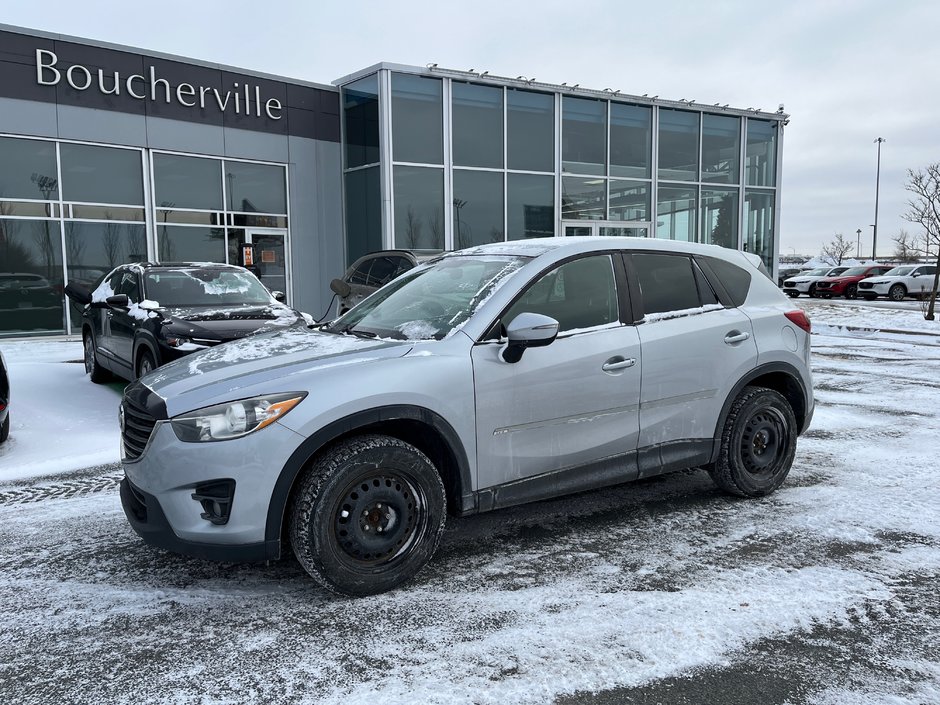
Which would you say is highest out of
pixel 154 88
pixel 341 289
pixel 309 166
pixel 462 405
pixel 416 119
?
pixel 154 88

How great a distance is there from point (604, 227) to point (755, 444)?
57.5 feet

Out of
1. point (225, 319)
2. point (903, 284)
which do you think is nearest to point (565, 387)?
point (225, 319)

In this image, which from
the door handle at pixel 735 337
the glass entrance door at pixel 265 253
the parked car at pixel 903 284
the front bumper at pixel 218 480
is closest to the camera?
the front bumper at pixel 218 480

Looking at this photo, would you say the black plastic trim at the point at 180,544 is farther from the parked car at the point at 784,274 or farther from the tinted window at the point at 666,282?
the parked car at the point at 784,274

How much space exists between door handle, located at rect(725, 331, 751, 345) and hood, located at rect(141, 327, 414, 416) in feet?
→ 7.03

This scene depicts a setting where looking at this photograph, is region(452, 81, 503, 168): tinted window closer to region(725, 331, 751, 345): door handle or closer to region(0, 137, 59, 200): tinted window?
region(0, 137, 59, 200): tinted window

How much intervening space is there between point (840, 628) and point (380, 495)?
2.07m

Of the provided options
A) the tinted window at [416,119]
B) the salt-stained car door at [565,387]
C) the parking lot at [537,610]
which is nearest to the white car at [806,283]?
the tinted window at [416,119]

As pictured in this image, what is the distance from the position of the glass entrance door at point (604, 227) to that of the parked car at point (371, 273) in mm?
9679

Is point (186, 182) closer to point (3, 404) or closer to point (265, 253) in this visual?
point (265, 253)

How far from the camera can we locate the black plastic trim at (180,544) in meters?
3.33

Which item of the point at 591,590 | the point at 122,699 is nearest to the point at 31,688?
the point at 122,699

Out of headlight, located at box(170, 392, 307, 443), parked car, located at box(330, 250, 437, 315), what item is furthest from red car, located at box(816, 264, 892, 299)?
headlight, located at box(170, 392, 307, 443)

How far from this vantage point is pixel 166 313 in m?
7.84
